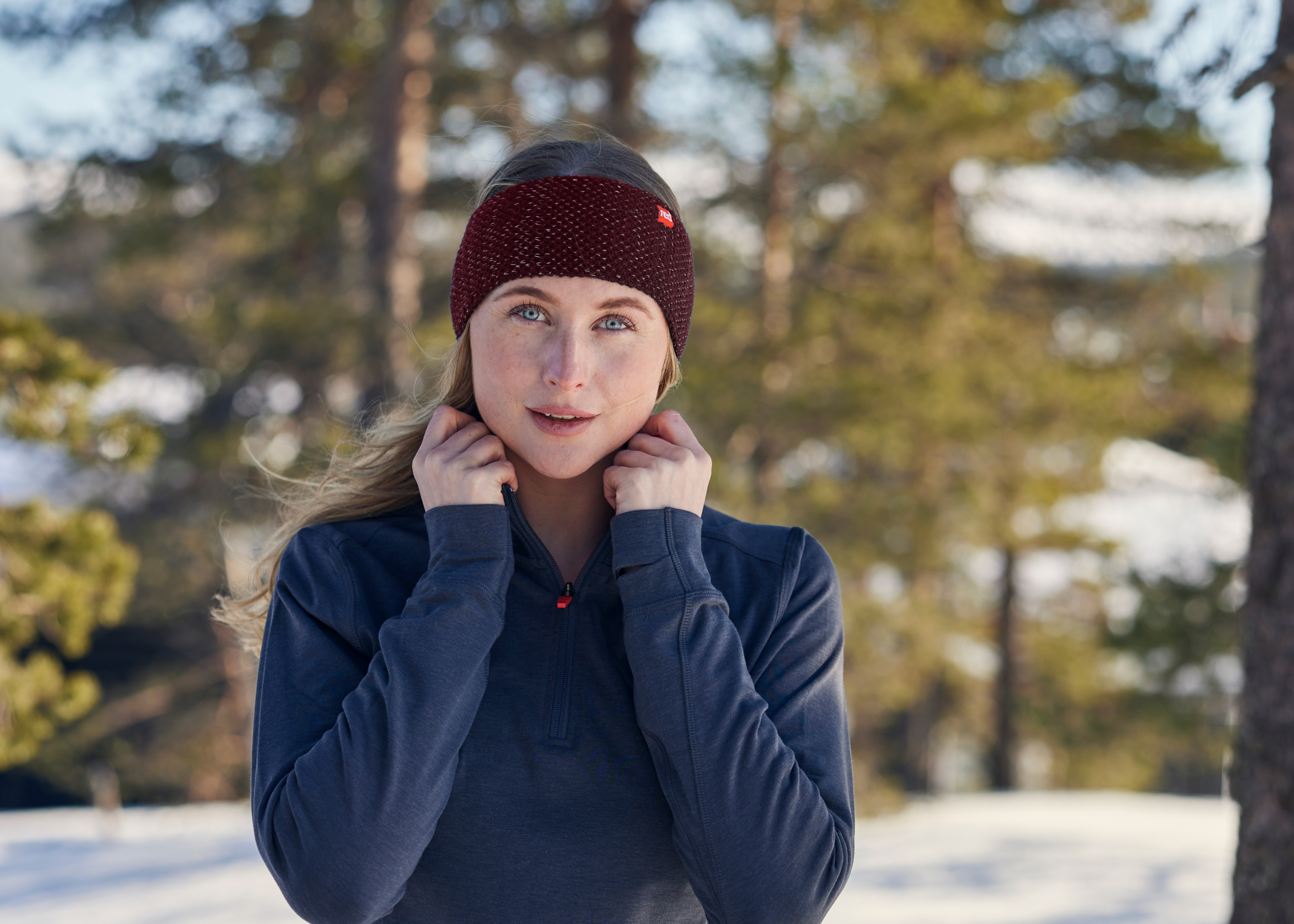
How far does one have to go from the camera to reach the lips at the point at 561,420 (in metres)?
1.58

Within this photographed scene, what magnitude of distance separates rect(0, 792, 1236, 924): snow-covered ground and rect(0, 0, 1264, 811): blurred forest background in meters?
1.13

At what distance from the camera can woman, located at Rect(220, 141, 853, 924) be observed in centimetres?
139

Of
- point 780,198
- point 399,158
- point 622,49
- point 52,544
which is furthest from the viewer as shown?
point 780,198

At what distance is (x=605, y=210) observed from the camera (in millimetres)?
1633

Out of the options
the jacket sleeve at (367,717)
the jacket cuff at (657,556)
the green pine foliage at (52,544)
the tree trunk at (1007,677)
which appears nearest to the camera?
the jacket sleeve at (367,717)

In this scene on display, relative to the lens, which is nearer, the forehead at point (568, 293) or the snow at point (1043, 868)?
the forehead at point (568, 293)

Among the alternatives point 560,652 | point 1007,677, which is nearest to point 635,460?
point 560,652

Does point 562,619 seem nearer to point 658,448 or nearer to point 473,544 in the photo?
point 473,544

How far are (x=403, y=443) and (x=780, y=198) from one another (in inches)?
348

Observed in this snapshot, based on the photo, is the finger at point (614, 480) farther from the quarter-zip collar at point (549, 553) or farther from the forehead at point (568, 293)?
the forehead at point (568, 293)

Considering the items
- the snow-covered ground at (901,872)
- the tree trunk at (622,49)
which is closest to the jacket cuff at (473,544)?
the snow-covered ground at (901,872)

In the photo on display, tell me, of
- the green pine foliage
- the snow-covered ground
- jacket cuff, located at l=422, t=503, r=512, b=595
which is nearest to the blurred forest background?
the snow-covered ground

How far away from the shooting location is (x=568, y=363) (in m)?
1.54

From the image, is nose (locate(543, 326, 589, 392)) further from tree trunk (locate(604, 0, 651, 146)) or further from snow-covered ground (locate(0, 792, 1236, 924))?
tree trunk (locate(604, 0, 651, 146))
